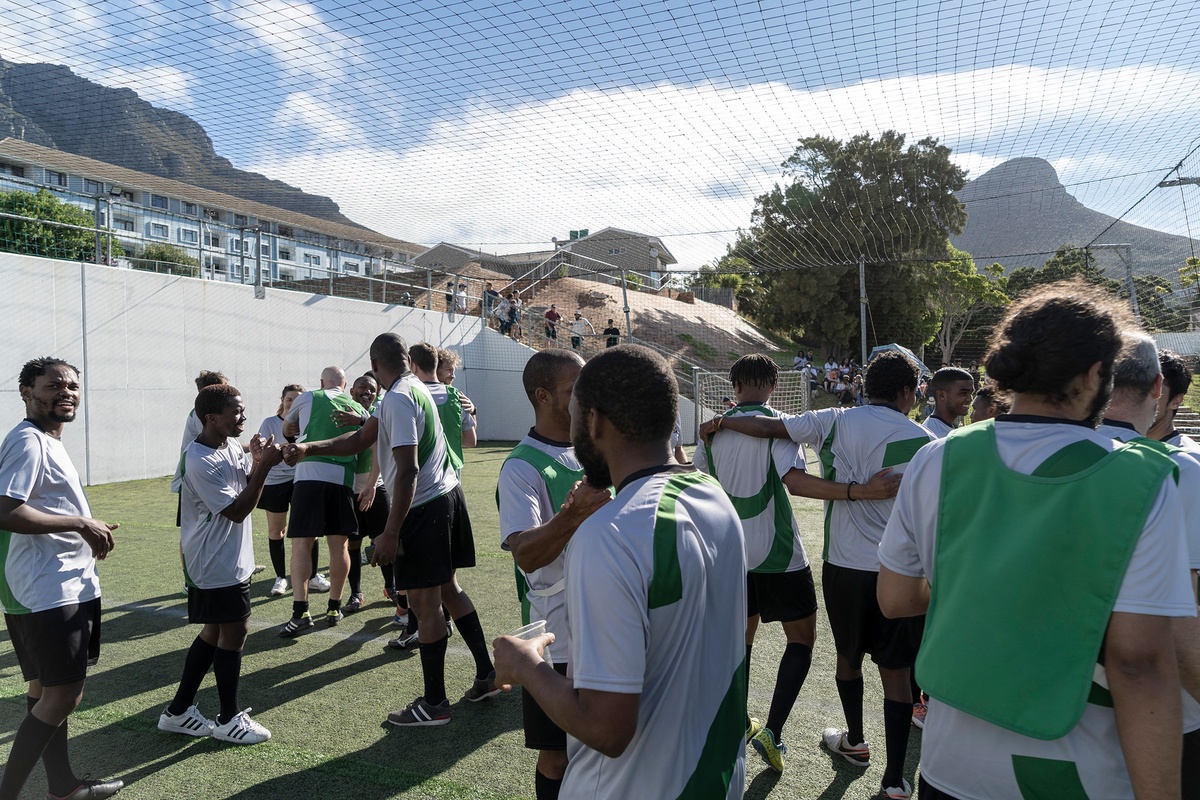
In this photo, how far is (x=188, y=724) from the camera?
3.59 metres

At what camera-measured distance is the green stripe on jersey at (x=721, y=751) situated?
1490 mm

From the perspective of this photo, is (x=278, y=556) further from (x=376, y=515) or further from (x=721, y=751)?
(x=721, y=751)

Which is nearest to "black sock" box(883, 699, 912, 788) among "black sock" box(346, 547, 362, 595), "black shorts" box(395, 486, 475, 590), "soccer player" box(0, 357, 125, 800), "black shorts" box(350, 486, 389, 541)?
"black shorts" box(395, 486, 475, 590)

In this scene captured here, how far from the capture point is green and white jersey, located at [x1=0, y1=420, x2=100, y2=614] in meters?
2.88

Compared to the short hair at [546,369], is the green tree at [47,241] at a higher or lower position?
higher

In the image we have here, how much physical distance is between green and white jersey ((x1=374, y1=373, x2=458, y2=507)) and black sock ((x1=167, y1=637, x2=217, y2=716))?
3.85 feet

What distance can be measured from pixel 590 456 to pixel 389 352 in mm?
2890

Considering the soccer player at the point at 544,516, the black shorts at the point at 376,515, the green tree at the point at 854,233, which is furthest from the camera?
the green tree at the point at 854,233

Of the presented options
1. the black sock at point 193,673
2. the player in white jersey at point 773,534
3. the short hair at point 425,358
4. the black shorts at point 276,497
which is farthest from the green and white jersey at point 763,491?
the black shorts at point 276,497

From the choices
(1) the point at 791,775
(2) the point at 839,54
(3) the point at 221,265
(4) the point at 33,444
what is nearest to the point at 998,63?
(2) the point at 839,54

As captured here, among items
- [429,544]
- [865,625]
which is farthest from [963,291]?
[429,544]

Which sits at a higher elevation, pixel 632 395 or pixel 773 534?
pixel 632 395

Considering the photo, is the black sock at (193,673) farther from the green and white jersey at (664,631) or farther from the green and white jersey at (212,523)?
the green and white jersey at (664,631)

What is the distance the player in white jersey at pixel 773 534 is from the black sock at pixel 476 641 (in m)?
1.48
